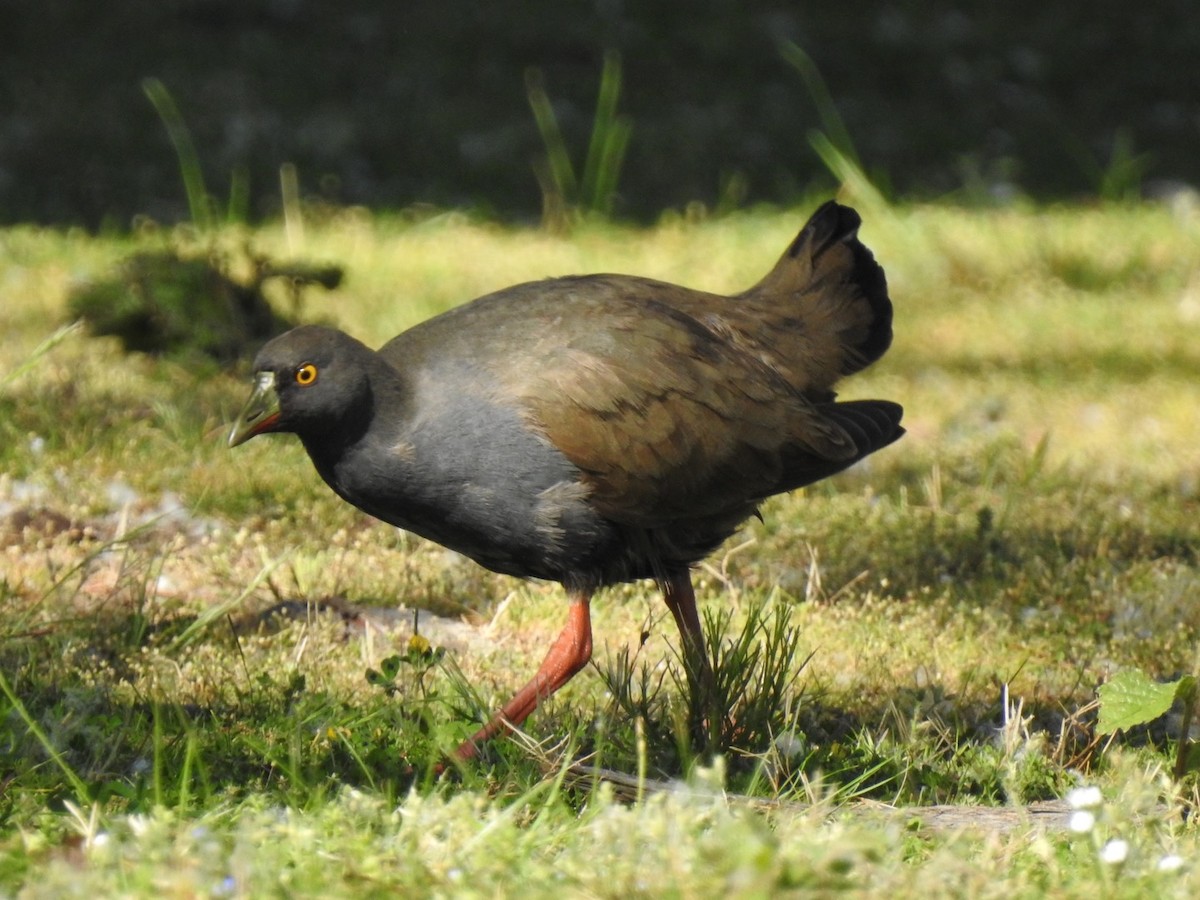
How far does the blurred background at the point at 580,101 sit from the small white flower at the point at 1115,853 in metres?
7.00

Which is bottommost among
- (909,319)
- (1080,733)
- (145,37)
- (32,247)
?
(1080,733)

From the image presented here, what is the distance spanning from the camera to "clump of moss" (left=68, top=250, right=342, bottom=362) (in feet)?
22.7

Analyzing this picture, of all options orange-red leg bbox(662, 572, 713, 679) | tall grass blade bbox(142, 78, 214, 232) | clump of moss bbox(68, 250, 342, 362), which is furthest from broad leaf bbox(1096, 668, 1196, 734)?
tall grass blade bbox(142, 78, 214, 232)

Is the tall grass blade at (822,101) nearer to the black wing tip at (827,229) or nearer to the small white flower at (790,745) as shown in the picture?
the black wing tip at (827,229)

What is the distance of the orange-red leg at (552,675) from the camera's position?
3.88 m

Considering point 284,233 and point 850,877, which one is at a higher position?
point 284,233

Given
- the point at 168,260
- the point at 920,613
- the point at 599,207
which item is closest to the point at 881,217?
the point at 599,207

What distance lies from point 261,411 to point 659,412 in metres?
0.95

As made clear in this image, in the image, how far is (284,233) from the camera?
935 cm

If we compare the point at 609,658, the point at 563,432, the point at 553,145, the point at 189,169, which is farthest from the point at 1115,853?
the point at 553,145

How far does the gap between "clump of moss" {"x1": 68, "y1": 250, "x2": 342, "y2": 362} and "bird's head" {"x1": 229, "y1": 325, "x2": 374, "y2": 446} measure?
2.82m

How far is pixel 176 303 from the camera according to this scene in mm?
6930

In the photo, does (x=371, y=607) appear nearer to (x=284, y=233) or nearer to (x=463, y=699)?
(x=463, y=699)

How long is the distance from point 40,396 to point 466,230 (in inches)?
147
